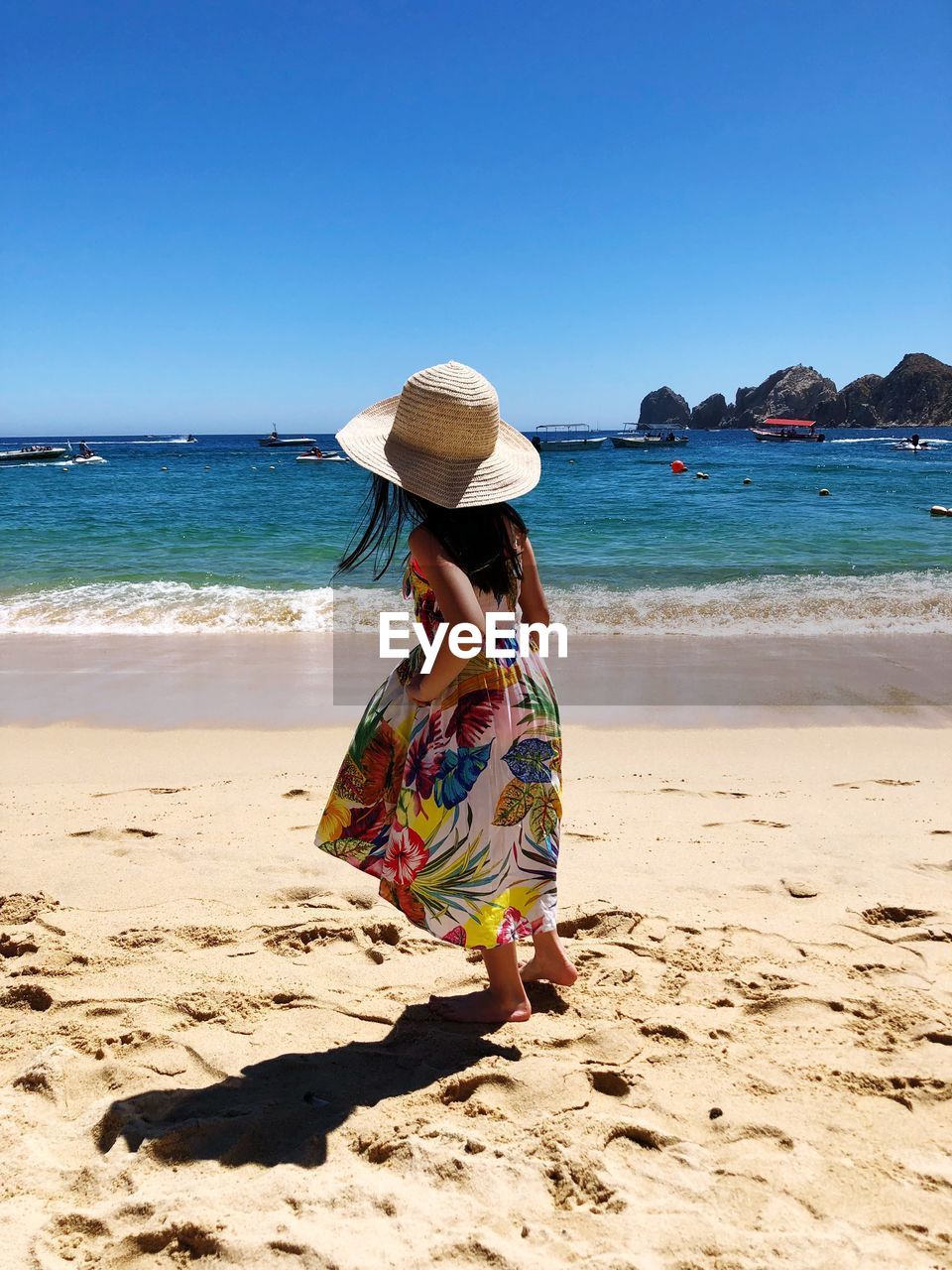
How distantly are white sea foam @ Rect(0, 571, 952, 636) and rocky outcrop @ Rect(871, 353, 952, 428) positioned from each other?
9335 cm

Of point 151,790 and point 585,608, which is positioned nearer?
point 151,790

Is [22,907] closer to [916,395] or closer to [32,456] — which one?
[32,456]

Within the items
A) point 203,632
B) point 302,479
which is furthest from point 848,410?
point 203,632

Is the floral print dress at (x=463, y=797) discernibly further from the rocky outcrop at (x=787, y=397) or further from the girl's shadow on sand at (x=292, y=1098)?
the rocky outcrop at (x=787, y=397)

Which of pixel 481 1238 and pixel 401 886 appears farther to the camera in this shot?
pixel 401 886

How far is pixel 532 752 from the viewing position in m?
2.29

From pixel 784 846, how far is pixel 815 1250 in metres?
2.10

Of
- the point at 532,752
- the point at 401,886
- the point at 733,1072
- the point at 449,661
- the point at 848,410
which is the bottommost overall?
the point at 733,1072

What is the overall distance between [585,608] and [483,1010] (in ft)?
24.6

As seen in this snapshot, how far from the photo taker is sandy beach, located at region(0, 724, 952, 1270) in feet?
5.51

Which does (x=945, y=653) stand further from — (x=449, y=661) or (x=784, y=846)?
(x=449, y=661)

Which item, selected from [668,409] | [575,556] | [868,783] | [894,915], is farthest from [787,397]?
[894,915]

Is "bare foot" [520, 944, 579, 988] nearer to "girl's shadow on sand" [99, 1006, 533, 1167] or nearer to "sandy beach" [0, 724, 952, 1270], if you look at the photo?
"sandy beach" [0, 724, 952, 1270]

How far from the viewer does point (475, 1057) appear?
226 centimetres
